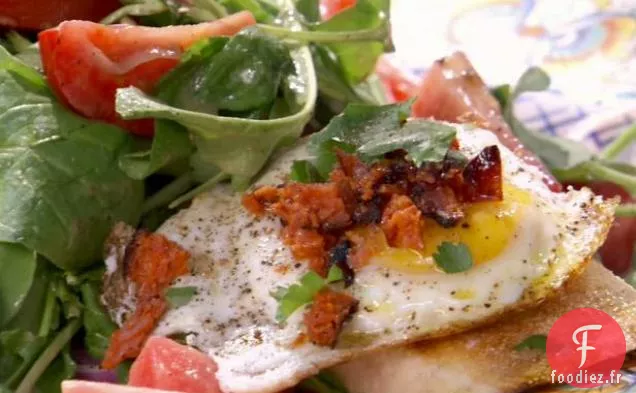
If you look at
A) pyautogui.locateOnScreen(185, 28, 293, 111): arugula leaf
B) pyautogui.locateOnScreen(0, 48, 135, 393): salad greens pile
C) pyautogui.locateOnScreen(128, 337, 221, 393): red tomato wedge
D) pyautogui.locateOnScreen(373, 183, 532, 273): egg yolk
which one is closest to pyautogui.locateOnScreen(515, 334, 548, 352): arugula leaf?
pyautogui.locateOnScreen(373, 183, 532, 273): egg yolk

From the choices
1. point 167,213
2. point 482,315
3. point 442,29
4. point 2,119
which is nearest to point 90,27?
point 2,119

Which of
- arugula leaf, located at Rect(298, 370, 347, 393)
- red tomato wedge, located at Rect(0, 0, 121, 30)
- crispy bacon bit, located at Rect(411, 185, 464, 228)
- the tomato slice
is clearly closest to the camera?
crispy bacon bit, located at Rect(411, 185, 464, 228)

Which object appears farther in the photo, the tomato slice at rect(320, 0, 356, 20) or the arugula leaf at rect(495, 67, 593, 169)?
the tomato slice at rect(320, 0, 356, 20)

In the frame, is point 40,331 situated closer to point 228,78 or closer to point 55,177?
point 55,177

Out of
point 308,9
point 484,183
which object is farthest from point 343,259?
point 308,9

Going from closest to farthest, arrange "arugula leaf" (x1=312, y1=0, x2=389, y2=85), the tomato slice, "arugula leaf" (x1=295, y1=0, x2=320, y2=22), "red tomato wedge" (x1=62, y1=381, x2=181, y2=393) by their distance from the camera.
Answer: "red tomato wedge" (x1=62, y1=381, x2=181, y2=393), "arugula leaf" (x1=312, y1=0, x2=389, y2=85), "arugula leaf" (x1=295, y1=0, x2=320, y2=22), the tomato slice

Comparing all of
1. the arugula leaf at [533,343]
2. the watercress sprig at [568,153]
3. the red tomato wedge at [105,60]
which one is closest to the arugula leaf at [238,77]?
the red tomato wedge at [105,60]

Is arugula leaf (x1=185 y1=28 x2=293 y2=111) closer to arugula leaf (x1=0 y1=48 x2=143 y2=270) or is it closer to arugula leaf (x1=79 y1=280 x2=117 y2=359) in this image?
arugula leaf (x1=0 y1=48 x2=143 y2=270)
